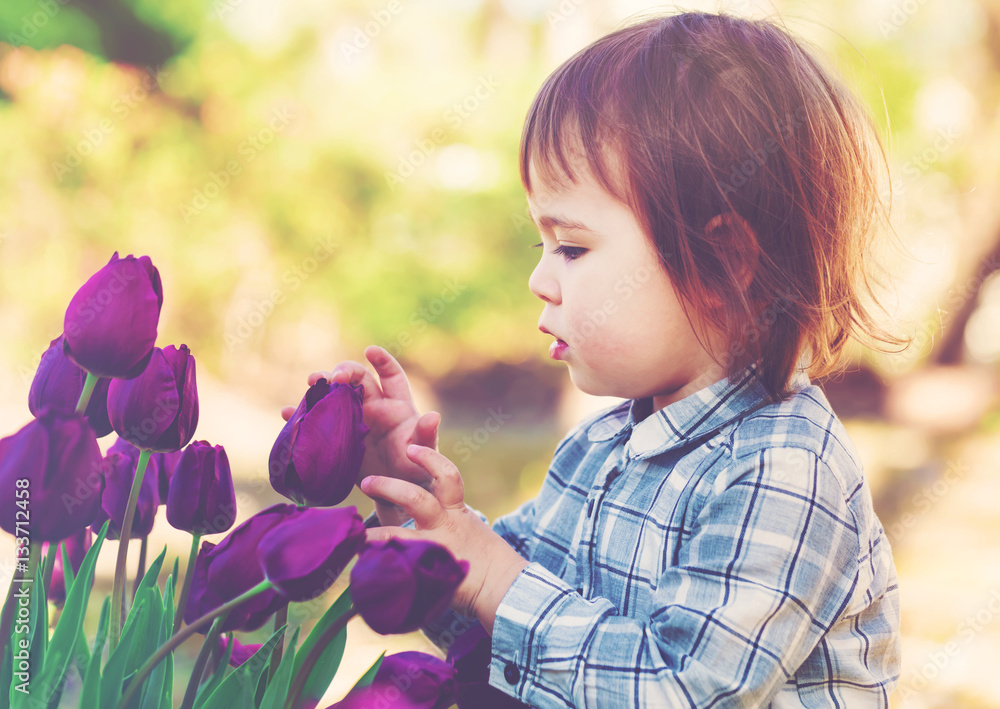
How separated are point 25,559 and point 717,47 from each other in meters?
0.69

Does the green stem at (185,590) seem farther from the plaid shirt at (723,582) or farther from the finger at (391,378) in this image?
the finger at (391,378)

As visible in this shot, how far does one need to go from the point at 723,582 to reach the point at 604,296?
262 millimetres

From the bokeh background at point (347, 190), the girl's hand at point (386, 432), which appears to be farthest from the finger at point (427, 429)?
the bokeh background at point (347, 190)

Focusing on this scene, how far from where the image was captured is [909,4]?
437 centimetres

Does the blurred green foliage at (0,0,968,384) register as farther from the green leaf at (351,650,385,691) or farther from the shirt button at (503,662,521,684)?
the green leaf at (351,650,385,691)

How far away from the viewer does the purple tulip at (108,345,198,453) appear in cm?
44

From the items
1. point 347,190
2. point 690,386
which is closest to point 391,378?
point 690,386

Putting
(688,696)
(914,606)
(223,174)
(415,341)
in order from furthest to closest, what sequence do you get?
(415,341) < (223,174) < (914,606) < (688,696)

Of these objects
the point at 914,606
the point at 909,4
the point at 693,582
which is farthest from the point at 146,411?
the point at 909,4

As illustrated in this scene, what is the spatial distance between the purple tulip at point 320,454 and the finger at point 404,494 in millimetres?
123

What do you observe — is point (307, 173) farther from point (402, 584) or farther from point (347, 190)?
point (402, 584)

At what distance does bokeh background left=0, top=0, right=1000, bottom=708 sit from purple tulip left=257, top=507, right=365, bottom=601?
2407 mm

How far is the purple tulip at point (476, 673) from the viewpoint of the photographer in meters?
0.60

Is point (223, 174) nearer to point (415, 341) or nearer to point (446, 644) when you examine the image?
point (415, 341)
